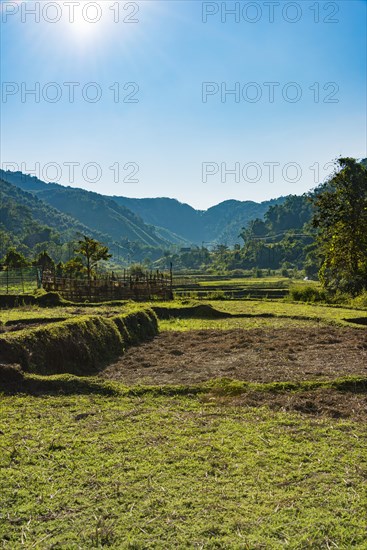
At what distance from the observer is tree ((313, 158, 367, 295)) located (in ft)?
96.9

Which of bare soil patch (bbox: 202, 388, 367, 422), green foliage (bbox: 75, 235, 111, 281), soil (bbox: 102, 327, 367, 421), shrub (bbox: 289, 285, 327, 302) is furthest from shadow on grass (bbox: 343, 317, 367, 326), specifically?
green foliage (bbox: 75, 235, 111, 281)

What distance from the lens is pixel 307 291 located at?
107 feet

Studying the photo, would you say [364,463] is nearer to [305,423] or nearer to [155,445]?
[305,423]

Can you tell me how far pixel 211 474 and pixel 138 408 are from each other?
2.65m

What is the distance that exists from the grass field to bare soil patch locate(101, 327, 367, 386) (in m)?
0.19

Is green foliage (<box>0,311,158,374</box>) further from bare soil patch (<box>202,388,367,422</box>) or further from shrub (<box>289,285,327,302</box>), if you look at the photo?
shrub (<box>289,285,327,302</box>)

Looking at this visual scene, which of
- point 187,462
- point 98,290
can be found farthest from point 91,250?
point 187,462

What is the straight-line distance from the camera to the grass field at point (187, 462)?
3.82 meters

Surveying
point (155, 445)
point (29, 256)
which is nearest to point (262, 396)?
point (155, 445)

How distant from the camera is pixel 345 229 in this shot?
1176 inches

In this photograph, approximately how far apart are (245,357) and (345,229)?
20778mm

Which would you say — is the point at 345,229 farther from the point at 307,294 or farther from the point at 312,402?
the point at 312,402

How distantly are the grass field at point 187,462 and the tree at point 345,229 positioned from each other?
70.1 feet

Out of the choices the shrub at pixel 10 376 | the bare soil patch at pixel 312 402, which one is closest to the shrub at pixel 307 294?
the bare soil patch at pixel 312 402
